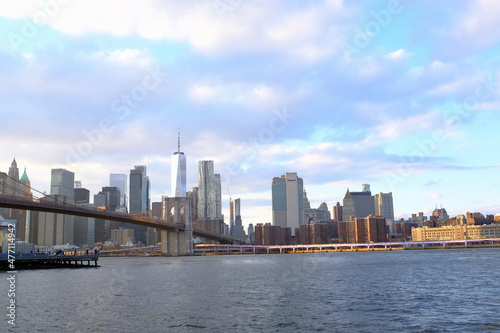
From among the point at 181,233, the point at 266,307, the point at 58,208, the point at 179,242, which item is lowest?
the point at 266,307

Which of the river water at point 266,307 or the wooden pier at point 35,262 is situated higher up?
the wooden pier at point 35,262

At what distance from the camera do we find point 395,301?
3447 cm

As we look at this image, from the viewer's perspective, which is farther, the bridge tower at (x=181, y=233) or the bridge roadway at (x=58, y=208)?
the bridge tower at (x=181, y=233)

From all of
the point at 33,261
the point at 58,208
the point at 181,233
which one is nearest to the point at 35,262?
the point at 33,261

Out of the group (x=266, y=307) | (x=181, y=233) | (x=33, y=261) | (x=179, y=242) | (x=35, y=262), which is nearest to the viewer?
(x=266, y=307)

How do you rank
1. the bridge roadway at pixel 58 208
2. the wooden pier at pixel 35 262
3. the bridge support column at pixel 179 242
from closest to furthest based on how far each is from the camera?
the bridge roadway at pixel 58 208, the wooden pier at pixel 35 262, the bridge support column at pixel 179 242

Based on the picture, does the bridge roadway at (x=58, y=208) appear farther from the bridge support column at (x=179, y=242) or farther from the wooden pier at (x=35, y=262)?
the bridge support column at (x=179, y=242)

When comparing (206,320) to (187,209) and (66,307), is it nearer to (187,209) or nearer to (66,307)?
(66,307)

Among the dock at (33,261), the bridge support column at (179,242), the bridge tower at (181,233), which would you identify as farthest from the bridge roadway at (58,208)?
the bridge support column at (179,242)

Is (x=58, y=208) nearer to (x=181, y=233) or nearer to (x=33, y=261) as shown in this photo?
(x=33, y=261)

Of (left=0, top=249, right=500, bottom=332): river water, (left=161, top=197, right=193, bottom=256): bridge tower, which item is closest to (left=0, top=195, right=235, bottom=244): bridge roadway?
(left=161, top=197, right=193, bottom=256): bridge tower

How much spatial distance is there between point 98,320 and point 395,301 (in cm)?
2062

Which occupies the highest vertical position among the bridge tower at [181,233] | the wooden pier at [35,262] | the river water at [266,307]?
the bridge tower at [181,233]

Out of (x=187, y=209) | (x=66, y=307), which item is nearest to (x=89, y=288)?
(x=66, y=307)
